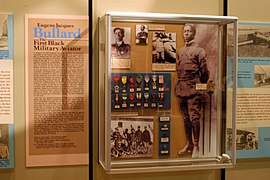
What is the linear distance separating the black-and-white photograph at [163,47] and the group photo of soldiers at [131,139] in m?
0.43

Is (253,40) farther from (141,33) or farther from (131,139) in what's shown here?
(131,139)

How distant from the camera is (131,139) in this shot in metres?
2.57

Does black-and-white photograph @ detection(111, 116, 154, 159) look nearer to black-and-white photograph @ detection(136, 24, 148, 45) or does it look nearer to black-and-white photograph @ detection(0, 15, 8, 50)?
black-and-white photograph @ detection(136, 24, 148, 45)

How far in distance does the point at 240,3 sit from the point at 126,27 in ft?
2.79

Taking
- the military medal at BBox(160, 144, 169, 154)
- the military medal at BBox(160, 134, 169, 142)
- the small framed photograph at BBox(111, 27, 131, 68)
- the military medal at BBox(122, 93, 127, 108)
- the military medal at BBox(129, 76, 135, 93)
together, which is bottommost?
the military medal at BBox(160, 144, 169, 154)

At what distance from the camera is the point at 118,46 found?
252 centimetres

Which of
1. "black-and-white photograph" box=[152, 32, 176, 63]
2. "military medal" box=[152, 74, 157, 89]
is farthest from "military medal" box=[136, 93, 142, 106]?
"black-and-white photograph" box=[152, 32, 176, 63]

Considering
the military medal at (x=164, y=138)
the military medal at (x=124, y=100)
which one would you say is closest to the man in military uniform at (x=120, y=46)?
the military medal at (x=124, y=100)

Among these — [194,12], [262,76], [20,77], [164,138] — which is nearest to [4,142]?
[20,77]

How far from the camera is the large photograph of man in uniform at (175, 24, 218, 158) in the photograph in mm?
2643

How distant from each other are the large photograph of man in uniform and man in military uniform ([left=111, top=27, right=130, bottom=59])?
1.16ft

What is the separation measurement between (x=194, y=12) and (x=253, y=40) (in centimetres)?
47

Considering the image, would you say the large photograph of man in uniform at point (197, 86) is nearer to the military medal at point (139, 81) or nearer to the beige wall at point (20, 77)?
the military medal at point (139, 81)

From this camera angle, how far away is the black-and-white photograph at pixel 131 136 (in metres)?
2.53
